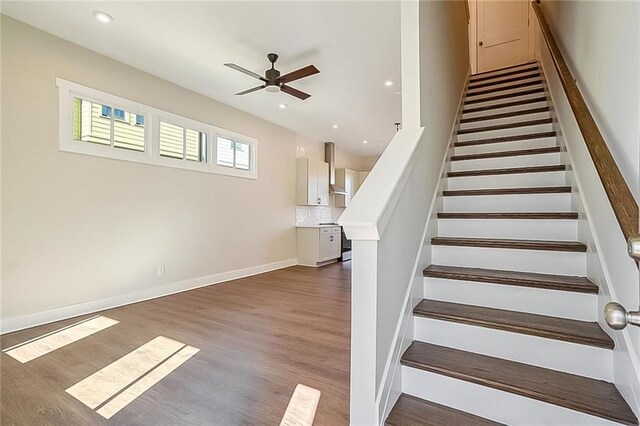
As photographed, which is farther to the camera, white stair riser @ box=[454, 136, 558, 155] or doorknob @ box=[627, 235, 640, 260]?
white stair riser @ box=[454, 136, 558, 155]

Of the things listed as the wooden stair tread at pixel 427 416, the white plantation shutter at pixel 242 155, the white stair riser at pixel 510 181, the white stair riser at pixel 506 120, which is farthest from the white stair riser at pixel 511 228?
the white plantation shutter at pixel 242 155

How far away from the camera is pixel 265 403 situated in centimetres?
167

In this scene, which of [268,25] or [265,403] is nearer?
[265,403]

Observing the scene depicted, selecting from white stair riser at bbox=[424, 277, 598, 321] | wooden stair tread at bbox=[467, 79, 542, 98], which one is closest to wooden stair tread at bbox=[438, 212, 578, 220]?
white stair riser at bbox=[424, 277, 598, 321]

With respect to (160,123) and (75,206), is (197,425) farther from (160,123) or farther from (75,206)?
(160,123)

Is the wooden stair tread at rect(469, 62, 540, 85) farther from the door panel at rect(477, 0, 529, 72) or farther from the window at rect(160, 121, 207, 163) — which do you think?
the window at rect(160, 121, 207, 163)

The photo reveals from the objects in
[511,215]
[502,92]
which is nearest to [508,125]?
[502,92]

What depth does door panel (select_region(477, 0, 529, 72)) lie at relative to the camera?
5.19 metres

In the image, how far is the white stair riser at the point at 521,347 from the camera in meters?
1.27

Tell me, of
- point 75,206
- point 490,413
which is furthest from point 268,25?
point 490,413

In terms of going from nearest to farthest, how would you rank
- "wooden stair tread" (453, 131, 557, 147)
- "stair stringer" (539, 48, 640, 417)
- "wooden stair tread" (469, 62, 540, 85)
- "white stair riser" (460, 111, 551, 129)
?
"stair stringer" (539, 48, 640, 417)
"wooden stair tread" (453, 131, 557, 147)
"white stair riser" (460, 111, 551, 129)
"wooden stair tread" (469, 62, 540, 85)

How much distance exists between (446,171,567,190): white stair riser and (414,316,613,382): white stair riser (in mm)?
1340

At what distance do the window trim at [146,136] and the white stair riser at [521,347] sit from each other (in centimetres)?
376

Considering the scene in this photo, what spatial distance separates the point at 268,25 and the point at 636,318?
10.6 ft
